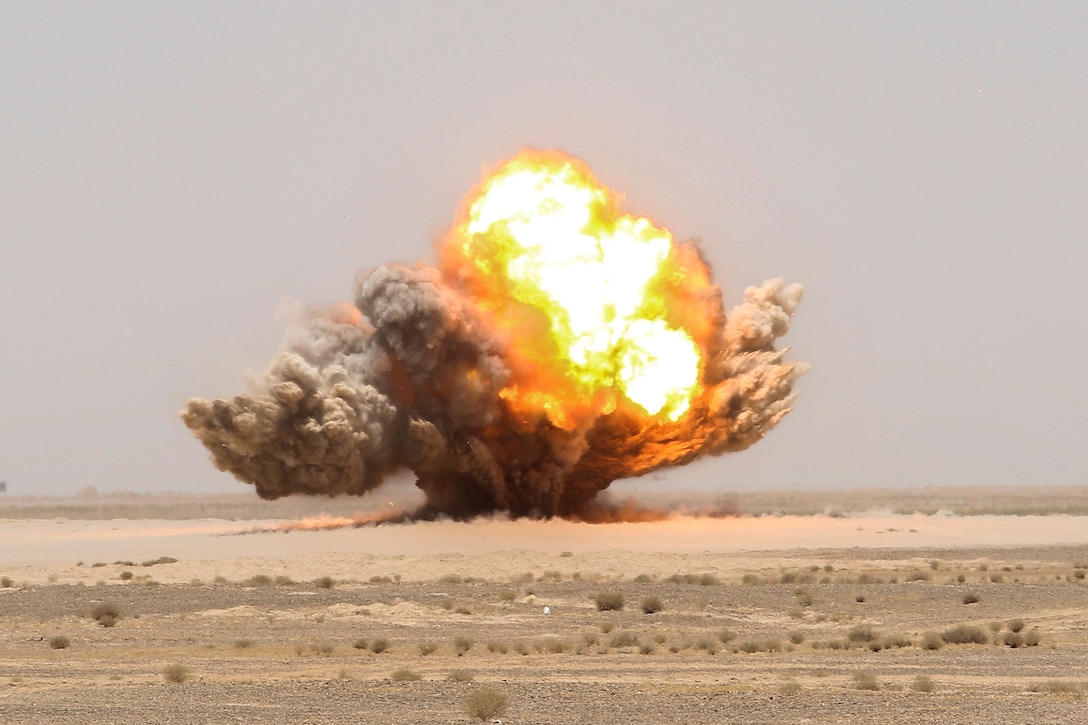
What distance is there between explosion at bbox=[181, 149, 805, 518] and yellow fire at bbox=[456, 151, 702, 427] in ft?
0.25

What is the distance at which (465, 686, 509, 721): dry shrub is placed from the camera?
91.6 ft

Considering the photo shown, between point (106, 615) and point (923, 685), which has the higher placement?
point (106, 615)

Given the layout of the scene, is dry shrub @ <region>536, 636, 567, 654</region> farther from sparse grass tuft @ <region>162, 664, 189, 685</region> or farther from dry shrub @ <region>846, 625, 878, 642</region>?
sparse grass tuft @ <region>162, 664, 189, 685</region>

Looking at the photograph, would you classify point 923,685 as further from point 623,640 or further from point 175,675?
point 175,675

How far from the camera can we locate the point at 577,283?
7881 centimetres

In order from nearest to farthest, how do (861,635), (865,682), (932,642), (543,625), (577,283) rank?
(865,682) → (932,642) → (861,635) → (543,625) → (577,283)

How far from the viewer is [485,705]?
27953 millimetres

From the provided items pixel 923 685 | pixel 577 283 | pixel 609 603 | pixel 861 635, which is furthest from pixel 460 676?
pixel 577 283

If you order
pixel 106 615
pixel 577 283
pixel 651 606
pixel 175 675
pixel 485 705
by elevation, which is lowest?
pixel 485 705

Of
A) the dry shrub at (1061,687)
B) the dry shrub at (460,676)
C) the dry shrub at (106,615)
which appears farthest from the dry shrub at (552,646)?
the dry shrub at (106,615)

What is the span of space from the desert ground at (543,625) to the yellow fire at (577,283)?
284 inches

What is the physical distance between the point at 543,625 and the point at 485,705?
18.7 metres

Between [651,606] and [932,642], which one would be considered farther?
[651,606]

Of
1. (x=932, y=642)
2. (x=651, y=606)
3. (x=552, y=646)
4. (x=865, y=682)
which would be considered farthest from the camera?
(x=651, y=606)
